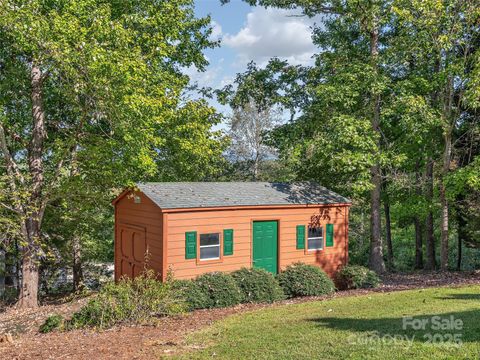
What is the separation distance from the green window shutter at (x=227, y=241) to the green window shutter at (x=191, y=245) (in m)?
1.07

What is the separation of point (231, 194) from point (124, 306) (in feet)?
19.0

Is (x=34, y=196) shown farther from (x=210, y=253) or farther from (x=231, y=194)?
(x=231, y=194)

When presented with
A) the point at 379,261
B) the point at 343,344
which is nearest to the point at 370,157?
the point at 379,261

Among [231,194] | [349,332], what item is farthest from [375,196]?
[349,332]

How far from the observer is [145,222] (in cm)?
1339

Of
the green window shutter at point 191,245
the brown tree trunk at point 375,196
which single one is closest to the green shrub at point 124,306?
the green window shutter at point 191,245

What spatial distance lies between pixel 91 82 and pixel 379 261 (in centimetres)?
1363

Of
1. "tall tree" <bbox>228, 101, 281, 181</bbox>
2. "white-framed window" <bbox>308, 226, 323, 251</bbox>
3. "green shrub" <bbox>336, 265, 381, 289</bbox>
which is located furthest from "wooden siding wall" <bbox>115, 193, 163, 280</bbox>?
"tall tree" <bbox>228, 101, 281, 181</bbox>

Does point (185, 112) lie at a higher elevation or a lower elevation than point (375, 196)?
higher

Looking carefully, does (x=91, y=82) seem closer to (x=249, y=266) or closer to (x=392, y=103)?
(x=249, y=266)

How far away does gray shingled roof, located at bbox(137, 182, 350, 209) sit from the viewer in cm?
1295

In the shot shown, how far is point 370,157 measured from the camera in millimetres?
15688

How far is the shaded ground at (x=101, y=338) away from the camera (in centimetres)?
718

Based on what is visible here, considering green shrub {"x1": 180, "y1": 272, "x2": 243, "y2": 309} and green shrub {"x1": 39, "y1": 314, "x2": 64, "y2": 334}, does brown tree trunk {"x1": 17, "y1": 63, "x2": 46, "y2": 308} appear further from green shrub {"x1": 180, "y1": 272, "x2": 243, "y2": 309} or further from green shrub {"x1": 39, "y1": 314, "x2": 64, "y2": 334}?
green shrub {"x1": 180, "y1": 272, "x2": 243, "y2": 309}
